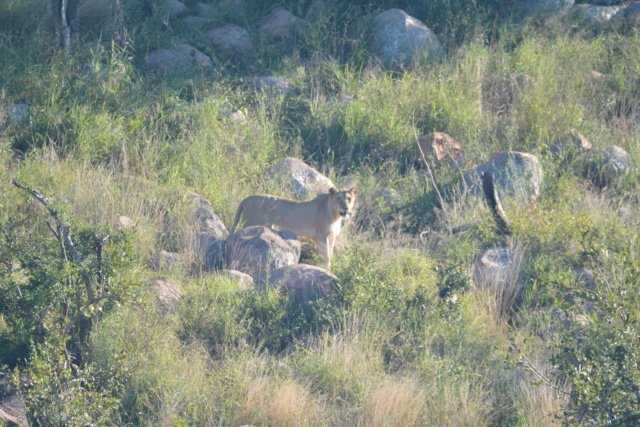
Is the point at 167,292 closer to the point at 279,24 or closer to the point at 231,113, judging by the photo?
the point at 231,113

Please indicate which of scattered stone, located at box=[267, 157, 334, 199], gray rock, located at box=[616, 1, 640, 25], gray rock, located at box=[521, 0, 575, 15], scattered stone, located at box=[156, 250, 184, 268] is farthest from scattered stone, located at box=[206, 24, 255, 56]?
gray rock, located at box=[616, 1, 640, 25]

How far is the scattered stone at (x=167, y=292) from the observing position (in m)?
6.45

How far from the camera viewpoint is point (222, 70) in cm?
1168

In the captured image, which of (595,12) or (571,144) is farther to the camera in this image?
(595,12)

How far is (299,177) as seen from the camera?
9.49m

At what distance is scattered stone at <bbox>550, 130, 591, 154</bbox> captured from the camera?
1018 cm

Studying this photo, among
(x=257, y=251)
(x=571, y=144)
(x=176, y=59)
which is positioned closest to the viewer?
(x=257, y=251)

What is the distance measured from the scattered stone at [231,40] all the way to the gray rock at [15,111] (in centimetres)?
362

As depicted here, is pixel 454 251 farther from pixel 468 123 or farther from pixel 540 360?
pixel 468 123

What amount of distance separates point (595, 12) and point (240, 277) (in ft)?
32.1

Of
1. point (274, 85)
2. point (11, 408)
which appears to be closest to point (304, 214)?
point (274, 85)

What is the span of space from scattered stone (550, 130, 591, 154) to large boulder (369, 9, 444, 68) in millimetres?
2873

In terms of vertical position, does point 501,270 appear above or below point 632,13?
below

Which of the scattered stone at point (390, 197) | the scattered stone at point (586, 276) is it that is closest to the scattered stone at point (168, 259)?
the scattered stone at point (390, 197)
